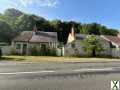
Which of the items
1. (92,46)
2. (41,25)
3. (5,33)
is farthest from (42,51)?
(41,25)

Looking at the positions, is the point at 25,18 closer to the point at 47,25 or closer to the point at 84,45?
the point at 47,25

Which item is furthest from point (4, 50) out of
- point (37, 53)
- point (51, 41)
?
point (51, 41)

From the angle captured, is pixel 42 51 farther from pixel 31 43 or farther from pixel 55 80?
pixel 55 80

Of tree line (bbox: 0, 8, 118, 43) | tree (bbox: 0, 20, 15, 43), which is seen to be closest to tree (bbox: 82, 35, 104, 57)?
tree (bbox: 0, 20, 15, 43)

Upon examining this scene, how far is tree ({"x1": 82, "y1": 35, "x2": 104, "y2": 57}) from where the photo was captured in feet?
145

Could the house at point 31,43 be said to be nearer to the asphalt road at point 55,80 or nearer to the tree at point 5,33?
the tree at point 5,33

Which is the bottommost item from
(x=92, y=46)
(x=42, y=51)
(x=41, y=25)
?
(x=42, y=51)

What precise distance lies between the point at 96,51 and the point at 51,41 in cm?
942

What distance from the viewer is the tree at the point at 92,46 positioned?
44156 mm

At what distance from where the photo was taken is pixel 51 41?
4866 centimetres

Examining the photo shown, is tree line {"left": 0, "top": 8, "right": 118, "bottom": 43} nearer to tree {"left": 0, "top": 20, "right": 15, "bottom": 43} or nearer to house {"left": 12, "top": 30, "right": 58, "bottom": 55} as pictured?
tree {"left": 0, "top": 20, "right": 15, "bottom": 43}

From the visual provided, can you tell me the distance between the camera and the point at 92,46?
144 ft

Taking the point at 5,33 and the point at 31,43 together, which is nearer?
the point at 31,43

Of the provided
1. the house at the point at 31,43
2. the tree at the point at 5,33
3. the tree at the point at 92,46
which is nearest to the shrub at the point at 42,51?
the house at the point at 31,43
